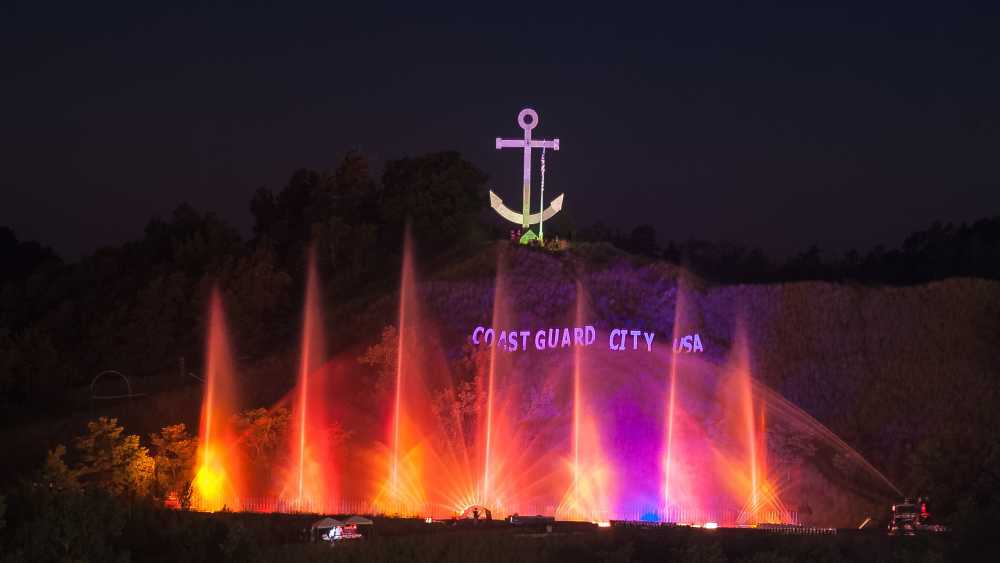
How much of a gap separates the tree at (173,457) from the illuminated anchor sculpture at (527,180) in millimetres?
16813

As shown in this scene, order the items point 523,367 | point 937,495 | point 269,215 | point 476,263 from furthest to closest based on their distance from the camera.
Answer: point 269,215 < point 476,263 < point 523,367 < point 937,495

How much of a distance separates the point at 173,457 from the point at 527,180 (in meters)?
17.8

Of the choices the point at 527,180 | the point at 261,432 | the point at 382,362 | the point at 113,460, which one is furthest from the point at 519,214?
the point at 113,460

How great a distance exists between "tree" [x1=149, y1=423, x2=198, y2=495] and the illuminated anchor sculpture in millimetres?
16813

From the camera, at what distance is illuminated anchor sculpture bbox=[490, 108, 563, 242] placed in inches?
1761

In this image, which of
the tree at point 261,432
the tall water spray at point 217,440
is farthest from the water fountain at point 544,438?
the tree at point 261,432

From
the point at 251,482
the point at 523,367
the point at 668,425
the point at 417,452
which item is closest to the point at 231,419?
the point at 251,482

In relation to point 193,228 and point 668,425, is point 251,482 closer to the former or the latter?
point 668,425

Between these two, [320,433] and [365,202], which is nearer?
[320,433]

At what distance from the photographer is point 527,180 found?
150 ft

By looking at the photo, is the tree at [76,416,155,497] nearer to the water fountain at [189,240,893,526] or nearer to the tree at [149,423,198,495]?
the tree at [149,423,198,495]

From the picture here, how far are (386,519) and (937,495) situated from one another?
46.8ft

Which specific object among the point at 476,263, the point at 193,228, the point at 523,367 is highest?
the point at 193,228

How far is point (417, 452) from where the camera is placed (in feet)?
118
